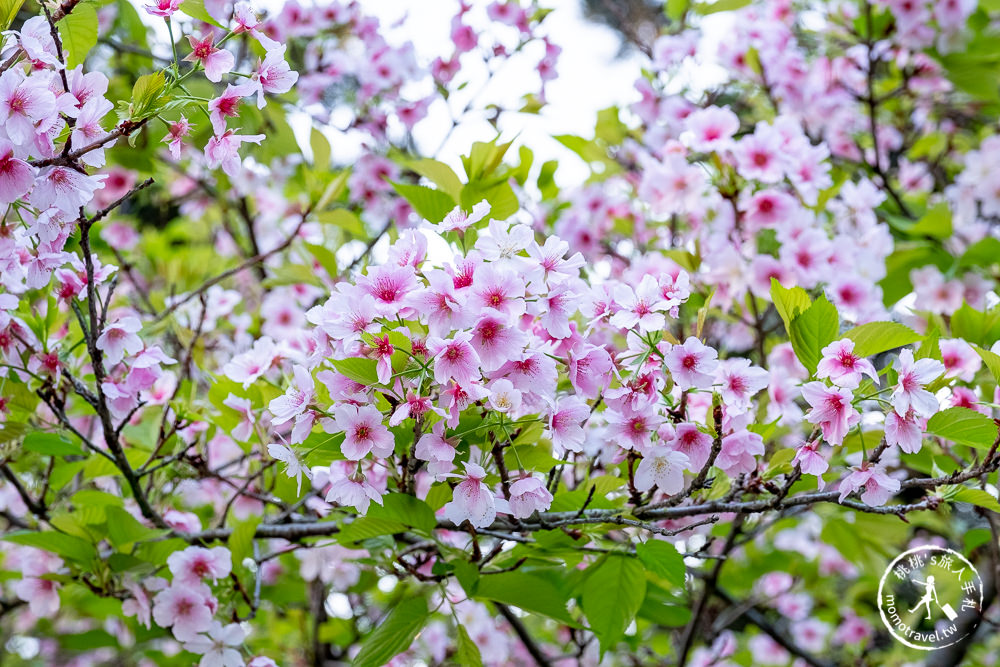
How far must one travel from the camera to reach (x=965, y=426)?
1.32m

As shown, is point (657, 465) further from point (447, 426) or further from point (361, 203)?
point (361, 203)

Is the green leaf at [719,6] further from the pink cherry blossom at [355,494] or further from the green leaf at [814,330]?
the pink cherry blossom at [355,494]

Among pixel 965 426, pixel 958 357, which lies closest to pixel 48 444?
pixel 965 426

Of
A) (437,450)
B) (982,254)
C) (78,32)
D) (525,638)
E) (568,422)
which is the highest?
(78,32)

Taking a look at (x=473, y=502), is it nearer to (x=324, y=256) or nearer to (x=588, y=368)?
(x=588, y=368)

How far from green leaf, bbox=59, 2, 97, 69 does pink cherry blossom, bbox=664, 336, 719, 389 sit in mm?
1194

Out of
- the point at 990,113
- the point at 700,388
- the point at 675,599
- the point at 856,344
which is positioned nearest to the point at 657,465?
the point at 700,388

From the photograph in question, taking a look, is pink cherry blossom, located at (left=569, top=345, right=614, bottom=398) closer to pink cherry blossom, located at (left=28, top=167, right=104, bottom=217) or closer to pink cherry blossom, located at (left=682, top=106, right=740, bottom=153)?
pink cherry blossom, located at (left=28, top=167, right=104, bottom=217)

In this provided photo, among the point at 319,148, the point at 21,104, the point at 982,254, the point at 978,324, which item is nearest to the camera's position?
the point at 21,104

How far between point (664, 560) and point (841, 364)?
428mm

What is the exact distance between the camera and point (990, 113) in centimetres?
372

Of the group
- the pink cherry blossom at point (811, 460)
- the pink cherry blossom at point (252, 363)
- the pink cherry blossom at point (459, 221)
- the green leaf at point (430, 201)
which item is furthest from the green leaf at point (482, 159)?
the pink cherry blossom at point (811, 460)

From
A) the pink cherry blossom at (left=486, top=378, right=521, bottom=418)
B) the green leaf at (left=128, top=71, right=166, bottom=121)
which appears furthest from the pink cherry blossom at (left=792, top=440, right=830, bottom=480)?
the green leaf at (left=128, top=71, right=166, bottom=121)

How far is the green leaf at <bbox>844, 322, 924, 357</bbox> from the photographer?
1.35 m
